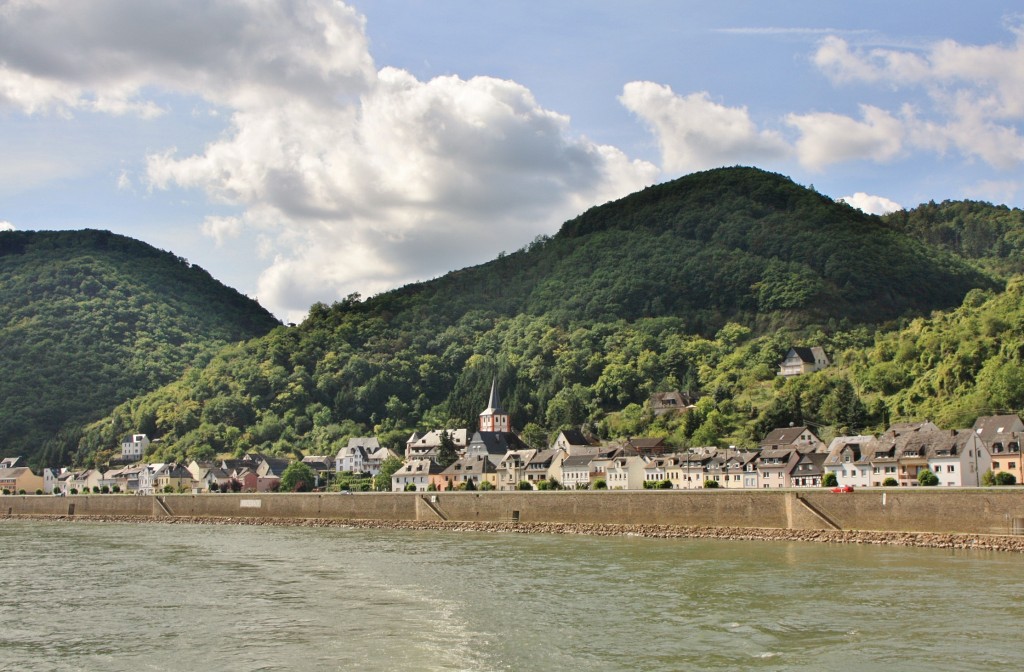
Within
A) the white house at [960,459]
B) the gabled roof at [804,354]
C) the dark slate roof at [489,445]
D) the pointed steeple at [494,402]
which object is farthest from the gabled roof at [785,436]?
the pointed steeple at [494,402]

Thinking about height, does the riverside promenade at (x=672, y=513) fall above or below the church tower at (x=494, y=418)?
below

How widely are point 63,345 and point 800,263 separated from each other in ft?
437

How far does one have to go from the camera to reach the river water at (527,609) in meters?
25.7

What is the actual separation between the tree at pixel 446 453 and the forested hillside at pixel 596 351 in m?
13.4

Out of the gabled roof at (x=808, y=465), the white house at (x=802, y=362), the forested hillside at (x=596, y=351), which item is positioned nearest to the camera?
the gabled roof at (x=808, y=465)

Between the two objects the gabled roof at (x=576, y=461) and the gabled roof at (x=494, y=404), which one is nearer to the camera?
the gabled roof at (x=576, y=461)

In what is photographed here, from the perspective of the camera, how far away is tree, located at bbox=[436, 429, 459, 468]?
106312mm

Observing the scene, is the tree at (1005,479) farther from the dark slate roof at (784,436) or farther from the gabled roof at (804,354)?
the gabled roof at (804,354)

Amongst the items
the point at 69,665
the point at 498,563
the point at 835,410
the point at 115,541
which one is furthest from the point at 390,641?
the point at 835,410

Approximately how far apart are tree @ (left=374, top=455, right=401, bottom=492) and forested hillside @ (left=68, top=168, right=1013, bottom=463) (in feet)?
56.3

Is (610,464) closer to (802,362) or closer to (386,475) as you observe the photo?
(386,475)

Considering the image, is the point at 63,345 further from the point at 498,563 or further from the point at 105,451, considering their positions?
the point at 498,563

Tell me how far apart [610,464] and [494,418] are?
4478cm

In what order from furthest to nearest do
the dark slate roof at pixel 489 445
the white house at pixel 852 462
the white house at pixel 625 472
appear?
1. the dark slate roof at pixel 489 445
2. the white house at pixel 625 472
3. the white house at pixel 852 462
